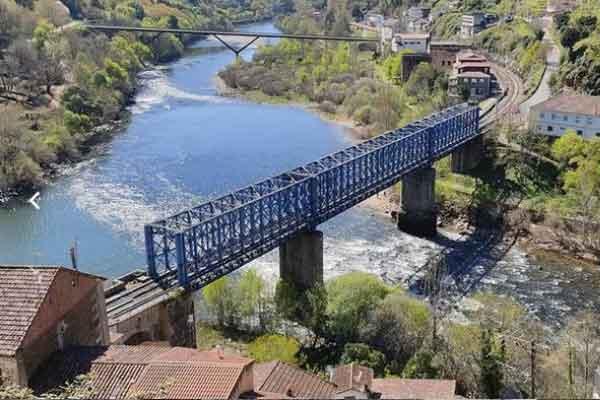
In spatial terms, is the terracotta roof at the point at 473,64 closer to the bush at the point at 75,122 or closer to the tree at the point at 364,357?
the bush at the point at 75,122

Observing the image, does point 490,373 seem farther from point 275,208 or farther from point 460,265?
point 460,265

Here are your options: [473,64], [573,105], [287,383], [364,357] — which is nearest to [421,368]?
[364,357]

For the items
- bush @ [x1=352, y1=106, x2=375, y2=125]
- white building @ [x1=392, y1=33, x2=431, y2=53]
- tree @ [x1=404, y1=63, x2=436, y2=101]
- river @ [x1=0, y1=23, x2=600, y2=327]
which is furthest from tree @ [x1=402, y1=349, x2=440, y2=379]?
white building @ [x1=392, y1=33, x2=431, y2=53]

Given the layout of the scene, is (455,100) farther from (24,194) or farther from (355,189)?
(24,194)

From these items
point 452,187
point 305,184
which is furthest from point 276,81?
point 305,184

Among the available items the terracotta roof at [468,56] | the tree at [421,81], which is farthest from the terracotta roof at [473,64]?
the tree at [421,81]
